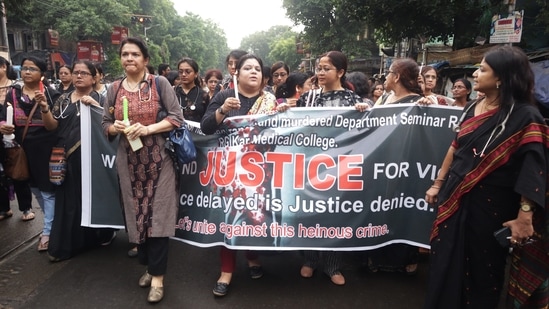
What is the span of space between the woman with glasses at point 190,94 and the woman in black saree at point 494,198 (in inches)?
118

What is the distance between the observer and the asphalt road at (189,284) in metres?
2.96

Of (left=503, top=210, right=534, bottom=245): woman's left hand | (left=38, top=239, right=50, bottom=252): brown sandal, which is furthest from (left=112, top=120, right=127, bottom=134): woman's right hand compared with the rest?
(left=503, top=210, right=534, bottom=245): woman's left hand

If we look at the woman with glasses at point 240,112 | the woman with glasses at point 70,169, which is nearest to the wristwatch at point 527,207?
the woman with glasses at point 240,112

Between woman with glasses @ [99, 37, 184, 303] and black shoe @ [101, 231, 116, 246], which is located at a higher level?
woman with glasses @ [99, 37, 184, 303]

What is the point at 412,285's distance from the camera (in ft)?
10.7

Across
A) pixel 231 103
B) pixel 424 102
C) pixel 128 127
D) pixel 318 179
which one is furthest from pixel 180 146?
pixel 424 102

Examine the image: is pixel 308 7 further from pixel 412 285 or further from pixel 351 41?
pixel 412 285

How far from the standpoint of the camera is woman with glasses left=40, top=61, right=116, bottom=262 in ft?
11.8

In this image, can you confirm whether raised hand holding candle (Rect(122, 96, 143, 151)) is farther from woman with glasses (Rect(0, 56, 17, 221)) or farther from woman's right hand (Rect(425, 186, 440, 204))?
woman with glasses (Rect(0, 56, 17, 221))

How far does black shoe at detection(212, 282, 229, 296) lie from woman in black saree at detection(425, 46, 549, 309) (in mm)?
1452

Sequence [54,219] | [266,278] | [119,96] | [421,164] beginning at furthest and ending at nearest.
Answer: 1. [54,219]
2. [266,278]
3. [421,164]
4. [119,96]

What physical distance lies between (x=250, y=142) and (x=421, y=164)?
4.45 feet

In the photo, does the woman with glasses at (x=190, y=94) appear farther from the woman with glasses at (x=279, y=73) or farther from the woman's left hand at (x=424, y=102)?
the woman's left hand at (x=424, y=102)

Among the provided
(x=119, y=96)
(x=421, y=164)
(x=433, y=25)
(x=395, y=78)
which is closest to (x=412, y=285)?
(x=421, y=164)
